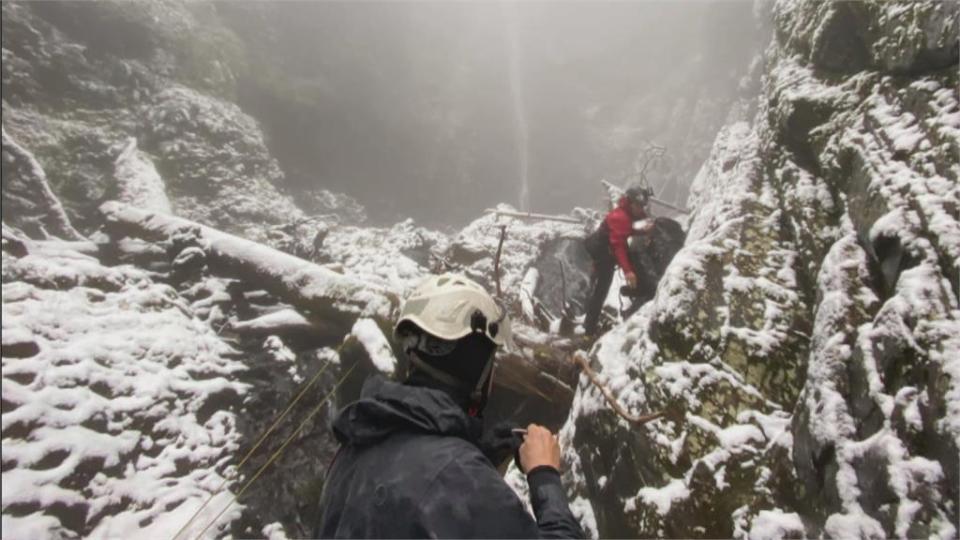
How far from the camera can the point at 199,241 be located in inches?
367

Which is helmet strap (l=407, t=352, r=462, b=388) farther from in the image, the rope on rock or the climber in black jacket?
the rope on rock

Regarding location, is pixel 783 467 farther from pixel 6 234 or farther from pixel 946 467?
pixel 6 234

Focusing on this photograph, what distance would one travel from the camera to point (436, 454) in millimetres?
1650

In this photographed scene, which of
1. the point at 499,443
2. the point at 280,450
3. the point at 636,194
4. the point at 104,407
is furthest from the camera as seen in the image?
the point at 636,194

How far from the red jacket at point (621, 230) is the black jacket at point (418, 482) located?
16.7ft

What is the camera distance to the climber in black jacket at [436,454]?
1524 millimetres

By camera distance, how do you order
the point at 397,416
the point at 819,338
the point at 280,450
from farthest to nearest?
the point at 280,450 < the point at 819,338 < the point at 397,416

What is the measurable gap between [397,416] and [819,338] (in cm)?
298

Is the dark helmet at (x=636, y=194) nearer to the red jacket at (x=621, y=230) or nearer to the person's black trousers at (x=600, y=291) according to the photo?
the red jacket at (x=621, y=230)

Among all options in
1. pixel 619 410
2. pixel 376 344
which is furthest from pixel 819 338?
pixel 376 344

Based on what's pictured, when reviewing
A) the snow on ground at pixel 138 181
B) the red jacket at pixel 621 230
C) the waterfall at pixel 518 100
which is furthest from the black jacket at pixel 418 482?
the waterfall at pixel 518 100

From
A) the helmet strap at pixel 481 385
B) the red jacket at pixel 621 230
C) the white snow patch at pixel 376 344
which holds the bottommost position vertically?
the helmet strap at pixel 481 385

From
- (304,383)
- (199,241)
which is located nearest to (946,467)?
(304,383)

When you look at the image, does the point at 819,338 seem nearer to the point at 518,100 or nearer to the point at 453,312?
the point at 453,312
